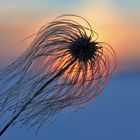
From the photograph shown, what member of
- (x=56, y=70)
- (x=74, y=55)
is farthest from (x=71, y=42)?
(x=56, y=70)

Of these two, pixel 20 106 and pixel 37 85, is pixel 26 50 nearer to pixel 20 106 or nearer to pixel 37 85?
pixel 37 85

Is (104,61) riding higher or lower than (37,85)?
higher

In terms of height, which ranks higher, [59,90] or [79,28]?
[79,28]

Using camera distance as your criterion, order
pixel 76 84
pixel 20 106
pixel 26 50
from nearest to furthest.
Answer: pixel 20 106, pixel 26 50, pixel 76 84

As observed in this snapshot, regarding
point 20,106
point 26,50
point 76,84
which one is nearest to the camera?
point 20,106

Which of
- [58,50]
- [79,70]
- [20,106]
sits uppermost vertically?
[58,50]

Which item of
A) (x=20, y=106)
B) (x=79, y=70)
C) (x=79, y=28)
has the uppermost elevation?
(x=79, y=28)

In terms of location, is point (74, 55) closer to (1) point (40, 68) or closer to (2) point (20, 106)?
(1) point (40, 68)

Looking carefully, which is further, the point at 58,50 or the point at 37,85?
the point at 58,50

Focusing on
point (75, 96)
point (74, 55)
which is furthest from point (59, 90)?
point (74, 55)

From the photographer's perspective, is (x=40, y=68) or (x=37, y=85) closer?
(x=37, y=85)
